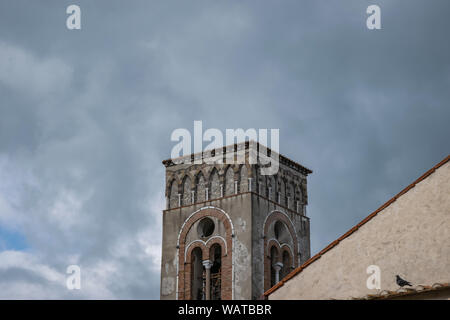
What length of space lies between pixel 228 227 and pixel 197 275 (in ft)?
8.14

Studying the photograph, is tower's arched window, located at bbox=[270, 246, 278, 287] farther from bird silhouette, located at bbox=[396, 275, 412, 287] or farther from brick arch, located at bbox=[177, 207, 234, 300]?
bird silhouette, located at bbox=[396, 275, 412, 287]

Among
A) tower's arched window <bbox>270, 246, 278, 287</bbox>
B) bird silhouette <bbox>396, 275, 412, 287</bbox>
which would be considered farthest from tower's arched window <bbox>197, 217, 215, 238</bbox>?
bird silhouette <bbox>396, 275, 412, 287</bbox>

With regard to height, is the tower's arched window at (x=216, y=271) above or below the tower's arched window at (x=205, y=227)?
below

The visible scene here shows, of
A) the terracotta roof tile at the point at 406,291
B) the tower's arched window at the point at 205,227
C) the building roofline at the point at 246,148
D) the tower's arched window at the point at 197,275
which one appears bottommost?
the terracotta roof tile at the point at 406,291

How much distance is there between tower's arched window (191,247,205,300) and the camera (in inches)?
1184

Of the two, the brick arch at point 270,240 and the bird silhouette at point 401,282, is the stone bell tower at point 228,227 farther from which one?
the bird silhouette at point 401,282

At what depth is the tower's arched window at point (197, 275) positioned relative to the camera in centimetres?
3008

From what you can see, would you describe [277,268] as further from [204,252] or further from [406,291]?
[406,291]

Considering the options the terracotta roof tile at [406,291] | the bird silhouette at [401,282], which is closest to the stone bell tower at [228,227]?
the bird silhouette at [401,282]

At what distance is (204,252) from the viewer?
30.3 metres

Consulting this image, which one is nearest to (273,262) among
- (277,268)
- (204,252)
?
(277,268)
